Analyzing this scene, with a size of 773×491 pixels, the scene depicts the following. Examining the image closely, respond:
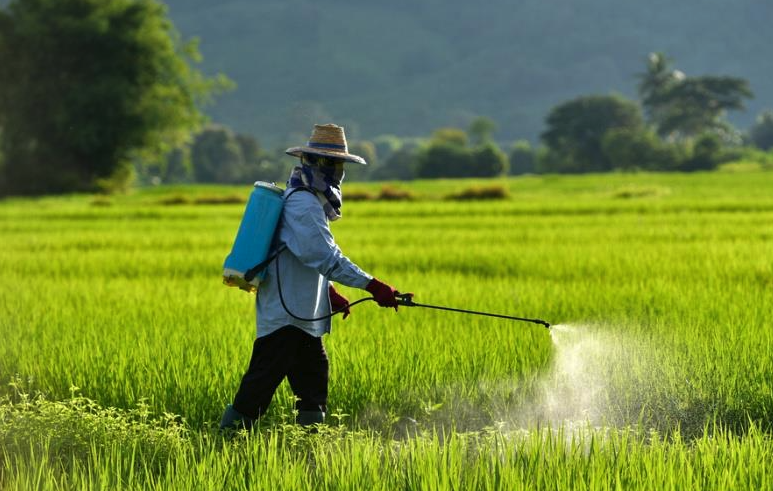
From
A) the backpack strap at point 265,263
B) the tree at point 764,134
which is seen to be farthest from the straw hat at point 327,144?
the tree at point 764,134

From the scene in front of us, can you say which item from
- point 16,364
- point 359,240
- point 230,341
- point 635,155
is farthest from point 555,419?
point 635,155

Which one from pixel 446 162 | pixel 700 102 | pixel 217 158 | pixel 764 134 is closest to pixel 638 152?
pixel 446 162

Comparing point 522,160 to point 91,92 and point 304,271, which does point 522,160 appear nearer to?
point 91,92

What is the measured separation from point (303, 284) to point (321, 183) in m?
0.39

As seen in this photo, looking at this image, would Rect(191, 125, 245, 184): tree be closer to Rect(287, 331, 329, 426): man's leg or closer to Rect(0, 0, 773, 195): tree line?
Rect(0, 0, 773, 195): tree line

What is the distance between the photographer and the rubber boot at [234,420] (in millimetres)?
3646

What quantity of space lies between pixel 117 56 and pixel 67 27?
2361mm

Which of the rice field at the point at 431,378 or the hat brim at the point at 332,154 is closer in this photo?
the rice field at the point at 431,378

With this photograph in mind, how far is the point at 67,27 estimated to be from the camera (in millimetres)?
38406

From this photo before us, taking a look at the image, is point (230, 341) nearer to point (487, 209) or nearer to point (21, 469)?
point (21, 469)

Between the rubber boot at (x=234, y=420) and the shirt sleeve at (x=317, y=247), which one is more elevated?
the shirt sleeve at (x=317, y=247)

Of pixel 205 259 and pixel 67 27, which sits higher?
pixel 67 27

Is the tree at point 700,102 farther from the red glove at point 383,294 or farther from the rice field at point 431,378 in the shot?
the red glove at point 383,294

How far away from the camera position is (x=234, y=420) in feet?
12.0
